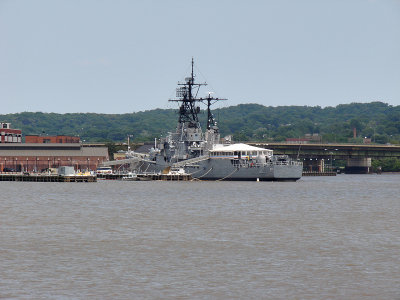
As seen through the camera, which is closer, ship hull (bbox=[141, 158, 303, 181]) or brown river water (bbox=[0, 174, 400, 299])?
brown river water (bbox=[0, 174, 400, 299])

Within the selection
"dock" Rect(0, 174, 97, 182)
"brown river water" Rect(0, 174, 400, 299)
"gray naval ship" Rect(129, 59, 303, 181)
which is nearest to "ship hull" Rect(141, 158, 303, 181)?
"gray naval ship" Rect(129, 59, 303, 181)

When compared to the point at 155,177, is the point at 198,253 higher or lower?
lower

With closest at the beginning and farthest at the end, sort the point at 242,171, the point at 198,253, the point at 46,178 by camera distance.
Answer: the point at 198,253, the point at 242,171, the point at 46,178

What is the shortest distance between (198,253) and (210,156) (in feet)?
358

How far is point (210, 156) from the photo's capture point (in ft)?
502

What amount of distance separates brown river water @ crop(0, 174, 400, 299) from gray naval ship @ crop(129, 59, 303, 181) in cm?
7398

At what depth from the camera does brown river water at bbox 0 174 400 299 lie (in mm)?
→ 33875

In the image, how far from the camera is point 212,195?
10469cm

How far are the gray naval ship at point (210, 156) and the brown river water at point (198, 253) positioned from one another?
7398 cm

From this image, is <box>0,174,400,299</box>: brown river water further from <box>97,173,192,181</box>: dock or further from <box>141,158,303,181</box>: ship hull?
<box>97,173,192,181</box>: dock

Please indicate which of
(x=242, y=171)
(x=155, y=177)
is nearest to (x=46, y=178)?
(x=155, y=177)

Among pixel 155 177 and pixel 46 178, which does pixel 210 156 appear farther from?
pixel 46 178

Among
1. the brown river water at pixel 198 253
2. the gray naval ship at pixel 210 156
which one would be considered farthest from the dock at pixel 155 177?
the brown river water at pixel 198 253

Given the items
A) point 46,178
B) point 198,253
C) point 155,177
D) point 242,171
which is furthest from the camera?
point 46,178
